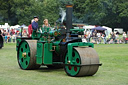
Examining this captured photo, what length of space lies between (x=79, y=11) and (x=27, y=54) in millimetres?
68211

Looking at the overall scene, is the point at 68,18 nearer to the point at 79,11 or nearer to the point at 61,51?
the point at 61,51

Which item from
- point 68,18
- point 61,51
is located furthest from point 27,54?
point 68,18

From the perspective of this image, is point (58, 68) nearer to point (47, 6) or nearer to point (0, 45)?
point (0, 45)

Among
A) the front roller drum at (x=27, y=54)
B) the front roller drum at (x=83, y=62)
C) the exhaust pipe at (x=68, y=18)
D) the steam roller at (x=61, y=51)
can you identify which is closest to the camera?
the front roller drum at (x=83, y=62)

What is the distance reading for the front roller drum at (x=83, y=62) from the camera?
9.12 metres

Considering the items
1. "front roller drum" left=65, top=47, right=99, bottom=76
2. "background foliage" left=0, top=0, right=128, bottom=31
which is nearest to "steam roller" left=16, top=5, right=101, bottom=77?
"front roller drum" left=65, top=47, right=99, bottom=76

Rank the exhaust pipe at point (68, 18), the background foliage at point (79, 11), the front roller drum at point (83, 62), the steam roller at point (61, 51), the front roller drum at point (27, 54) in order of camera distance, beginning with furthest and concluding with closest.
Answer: the background foliage at point (79, 11) → the front roller drum at point (27, 54) → the exhaust pipe at point (68, 18) → the steam roller at point (61, 51) → the front roller drum at point (83, 62)

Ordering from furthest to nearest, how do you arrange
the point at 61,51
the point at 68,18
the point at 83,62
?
the point at 61,51 < the point at 68,18 < the point at 83,62

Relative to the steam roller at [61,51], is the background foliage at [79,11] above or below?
above

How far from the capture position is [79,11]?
3095 inches

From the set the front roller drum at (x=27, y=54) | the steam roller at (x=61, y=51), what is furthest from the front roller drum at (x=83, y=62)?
the front roller drum at (x=27, y=54)

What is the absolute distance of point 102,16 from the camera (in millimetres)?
74812

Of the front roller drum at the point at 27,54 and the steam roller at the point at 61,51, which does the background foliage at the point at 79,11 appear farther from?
the steam roller at the point at 61,51

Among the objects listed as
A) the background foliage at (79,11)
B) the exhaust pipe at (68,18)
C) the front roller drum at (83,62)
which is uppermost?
the background foliage at (79,11)
